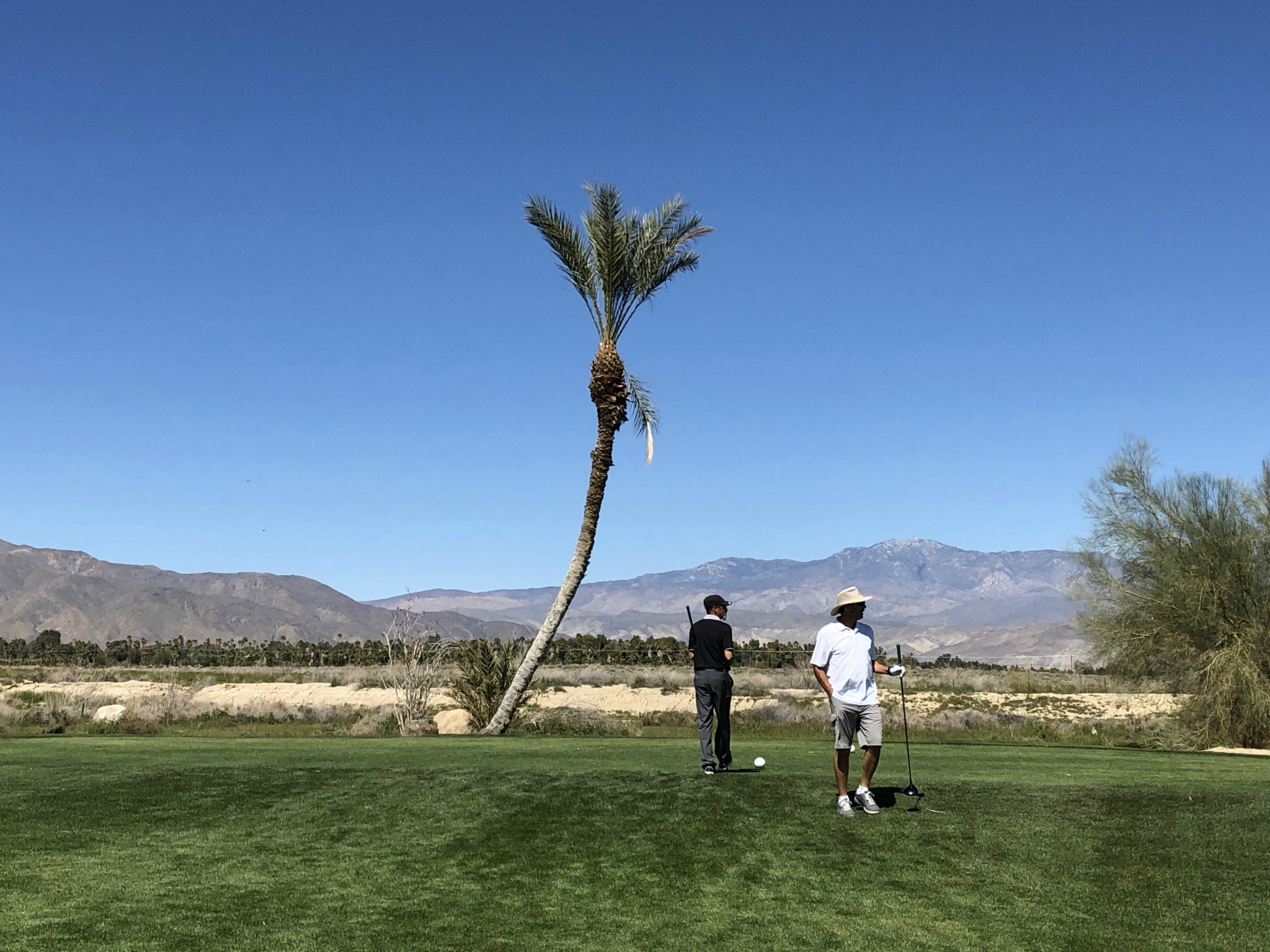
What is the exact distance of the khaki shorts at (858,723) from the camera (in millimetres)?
10031

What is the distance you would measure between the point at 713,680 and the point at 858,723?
2983mm

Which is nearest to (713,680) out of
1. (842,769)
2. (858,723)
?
(858,723)

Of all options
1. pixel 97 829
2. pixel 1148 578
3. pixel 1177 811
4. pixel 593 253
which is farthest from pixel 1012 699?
pixel 97 829

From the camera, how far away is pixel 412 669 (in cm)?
2483

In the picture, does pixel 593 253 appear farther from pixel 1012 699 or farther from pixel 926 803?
pixel 1012 699

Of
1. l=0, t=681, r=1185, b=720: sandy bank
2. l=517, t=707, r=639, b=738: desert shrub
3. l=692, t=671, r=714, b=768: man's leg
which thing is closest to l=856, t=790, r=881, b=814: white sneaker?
l=692, t=671, r=714, b=768: man's leg

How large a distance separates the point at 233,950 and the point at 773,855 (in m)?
3.93

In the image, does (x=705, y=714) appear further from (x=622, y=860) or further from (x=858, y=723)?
(x=622, y=860)

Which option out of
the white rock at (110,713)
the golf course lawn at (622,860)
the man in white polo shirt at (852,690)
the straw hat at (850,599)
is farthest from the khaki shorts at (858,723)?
the white rock at (110,713)

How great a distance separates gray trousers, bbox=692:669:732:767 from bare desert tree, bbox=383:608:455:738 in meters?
12.3

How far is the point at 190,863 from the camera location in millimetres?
8227

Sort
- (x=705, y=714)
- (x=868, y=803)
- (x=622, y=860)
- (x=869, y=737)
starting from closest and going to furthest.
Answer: (x=622, y=860), (x=868, y=803), (x=869, y=737), (x=705, y=714)

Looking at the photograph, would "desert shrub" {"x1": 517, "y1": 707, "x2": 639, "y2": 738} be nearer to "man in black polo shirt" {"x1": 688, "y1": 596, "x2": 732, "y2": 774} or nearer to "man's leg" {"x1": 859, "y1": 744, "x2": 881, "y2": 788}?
"man in black polo shirt" {"x1": 688, "y1": 596, "x2": 732, "y2": 774}

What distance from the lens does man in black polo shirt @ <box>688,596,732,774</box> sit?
12.9 m
